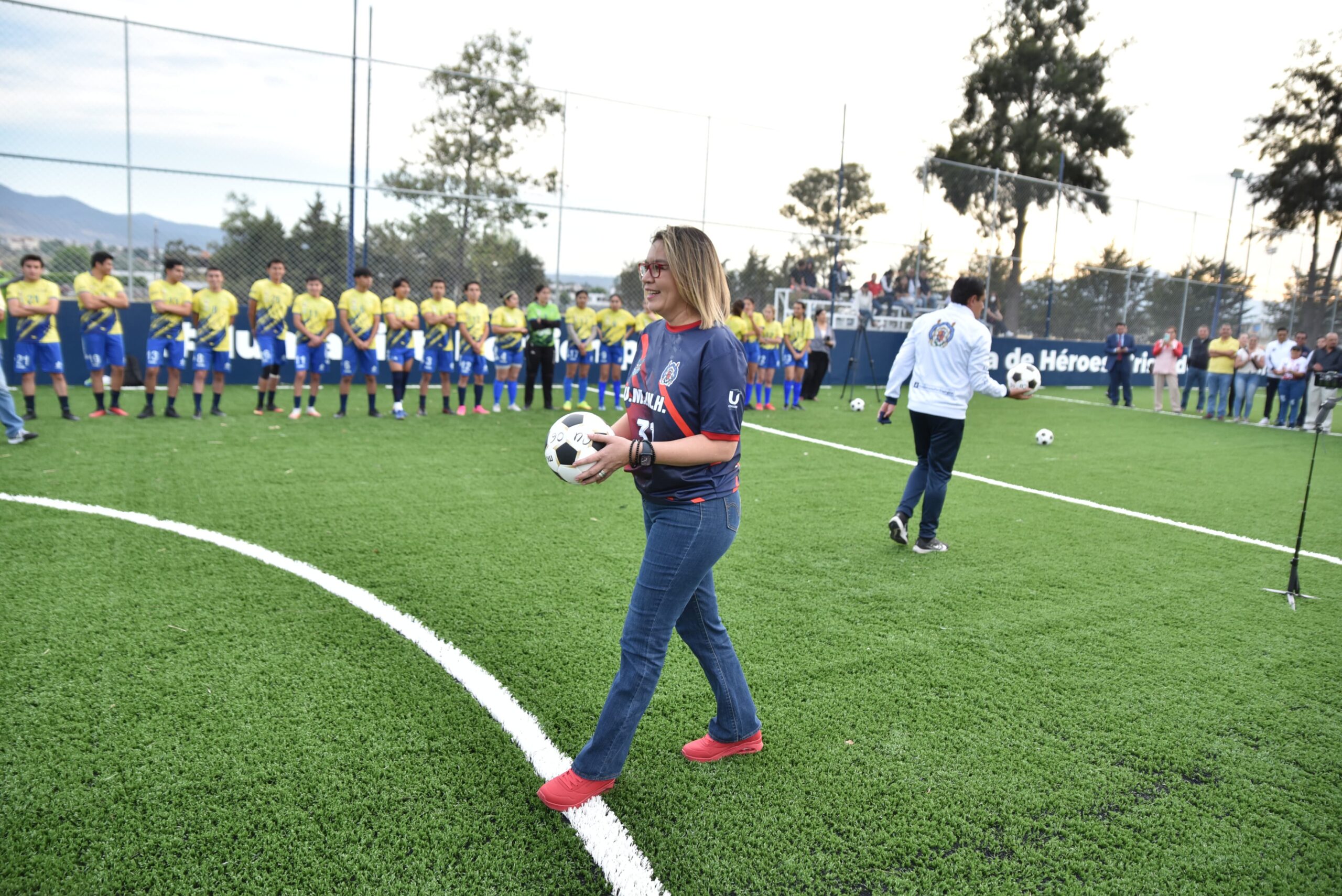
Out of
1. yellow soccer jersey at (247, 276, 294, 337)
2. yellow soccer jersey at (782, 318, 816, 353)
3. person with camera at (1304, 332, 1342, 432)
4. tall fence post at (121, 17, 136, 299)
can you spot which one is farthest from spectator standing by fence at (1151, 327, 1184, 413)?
tall fence post at (121, 17, 136, 299)

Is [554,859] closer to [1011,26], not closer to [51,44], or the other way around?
[51,44]

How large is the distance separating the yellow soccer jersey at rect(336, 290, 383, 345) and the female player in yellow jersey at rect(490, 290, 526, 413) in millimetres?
1863

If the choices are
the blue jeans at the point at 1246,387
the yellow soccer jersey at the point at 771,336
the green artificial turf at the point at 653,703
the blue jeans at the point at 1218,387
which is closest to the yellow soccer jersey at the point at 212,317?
the green artificial turf at the point at 653,703

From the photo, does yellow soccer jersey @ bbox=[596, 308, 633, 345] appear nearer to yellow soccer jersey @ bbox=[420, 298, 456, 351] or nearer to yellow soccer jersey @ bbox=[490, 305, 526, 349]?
yellow soccer jersey @ bbox=[490, 305, 526, 349]

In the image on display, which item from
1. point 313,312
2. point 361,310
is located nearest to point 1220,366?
point 361,310

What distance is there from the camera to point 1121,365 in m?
19.1

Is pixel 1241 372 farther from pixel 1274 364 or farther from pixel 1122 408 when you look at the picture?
pixel 1122 408

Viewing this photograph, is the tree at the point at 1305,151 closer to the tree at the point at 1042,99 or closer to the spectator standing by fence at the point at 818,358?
the tree at the point at 1042,99

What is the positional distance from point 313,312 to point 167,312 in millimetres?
1799

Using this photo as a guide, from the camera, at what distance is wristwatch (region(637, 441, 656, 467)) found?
2461 mm

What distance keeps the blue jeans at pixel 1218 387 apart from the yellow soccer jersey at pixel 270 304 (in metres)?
17.5

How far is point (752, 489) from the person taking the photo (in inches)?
307

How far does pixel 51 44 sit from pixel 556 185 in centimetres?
789

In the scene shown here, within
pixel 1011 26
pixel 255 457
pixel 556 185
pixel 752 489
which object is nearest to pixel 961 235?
pixel 556 185
